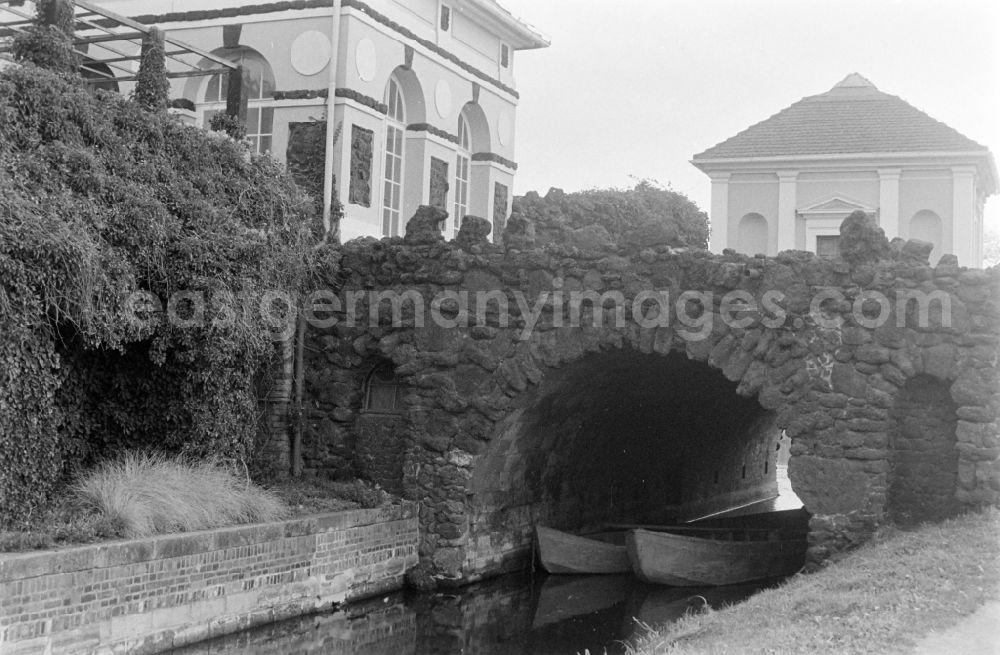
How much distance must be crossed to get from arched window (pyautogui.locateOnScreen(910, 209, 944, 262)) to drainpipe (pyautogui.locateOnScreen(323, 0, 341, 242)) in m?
12.6

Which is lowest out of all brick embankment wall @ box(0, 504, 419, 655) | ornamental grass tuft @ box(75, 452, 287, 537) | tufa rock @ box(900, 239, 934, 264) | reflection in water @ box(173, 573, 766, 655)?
reflection in water @ box(173, 573, 766, 655)

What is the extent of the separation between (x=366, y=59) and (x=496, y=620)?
25.1 feet

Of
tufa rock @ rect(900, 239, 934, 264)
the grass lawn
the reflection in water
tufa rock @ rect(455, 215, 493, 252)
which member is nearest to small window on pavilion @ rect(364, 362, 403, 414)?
tufa rock @ rect(455, 215, 493, 252)

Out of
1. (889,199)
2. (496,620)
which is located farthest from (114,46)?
(889,199)

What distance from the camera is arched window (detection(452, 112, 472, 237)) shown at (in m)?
19.1

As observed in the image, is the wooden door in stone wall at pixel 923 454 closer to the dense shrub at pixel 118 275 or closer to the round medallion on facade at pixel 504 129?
the dense shrub at pixel 118 275

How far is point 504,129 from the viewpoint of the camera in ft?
65.6

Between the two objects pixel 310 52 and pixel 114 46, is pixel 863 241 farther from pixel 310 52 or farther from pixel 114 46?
pixel 114 46

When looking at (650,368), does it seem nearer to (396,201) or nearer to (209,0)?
(396,201)

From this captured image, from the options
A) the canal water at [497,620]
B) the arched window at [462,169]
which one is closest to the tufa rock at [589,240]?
the canal water at [497,620]

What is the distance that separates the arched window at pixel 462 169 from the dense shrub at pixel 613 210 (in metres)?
5.75

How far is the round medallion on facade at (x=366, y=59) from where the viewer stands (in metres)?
15.9

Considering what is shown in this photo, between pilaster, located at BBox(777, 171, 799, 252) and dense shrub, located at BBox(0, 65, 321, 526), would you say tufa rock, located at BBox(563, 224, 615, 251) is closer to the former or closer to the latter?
dense shrub, located at BBox(0, 65, 321, 526)

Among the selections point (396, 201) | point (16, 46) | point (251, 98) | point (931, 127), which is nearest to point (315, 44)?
point (251, 98)
